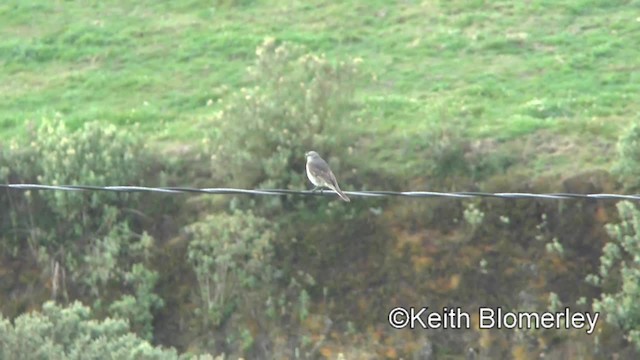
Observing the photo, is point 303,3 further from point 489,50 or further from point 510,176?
point 510,176

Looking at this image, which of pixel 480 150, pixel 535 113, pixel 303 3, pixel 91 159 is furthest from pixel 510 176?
pixel 303 3

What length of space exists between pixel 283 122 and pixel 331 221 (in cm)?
176

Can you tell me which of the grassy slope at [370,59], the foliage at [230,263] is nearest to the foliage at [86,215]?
the foliage at [230,263]

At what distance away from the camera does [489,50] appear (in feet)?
102

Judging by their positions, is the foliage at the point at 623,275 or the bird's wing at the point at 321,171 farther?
the foliage at the point at 623,275

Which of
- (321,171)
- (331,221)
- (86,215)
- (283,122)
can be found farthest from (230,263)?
(321,171)

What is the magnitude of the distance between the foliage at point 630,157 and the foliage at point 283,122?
4.54 m

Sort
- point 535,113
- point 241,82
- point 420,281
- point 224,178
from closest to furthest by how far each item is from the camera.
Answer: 1. point 420,281
2. point 224,178
3. point 535,113
4. point 241,82

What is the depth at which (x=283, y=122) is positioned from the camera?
80.9 feet

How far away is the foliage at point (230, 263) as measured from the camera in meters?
23.2

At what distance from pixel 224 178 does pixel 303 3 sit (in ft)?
36.1

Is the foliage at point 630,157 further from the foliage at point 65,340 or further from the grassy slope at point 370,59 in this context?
the foliage at point 65,340

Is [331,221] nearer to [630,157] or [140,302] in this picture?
[140,302]

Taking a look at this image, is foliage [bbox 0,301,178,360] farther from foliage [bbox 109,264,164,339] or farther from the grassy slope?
the grassy slope
